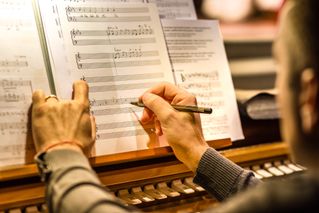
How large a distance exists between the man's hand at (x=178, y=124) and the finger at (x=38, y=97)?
33 centimetres

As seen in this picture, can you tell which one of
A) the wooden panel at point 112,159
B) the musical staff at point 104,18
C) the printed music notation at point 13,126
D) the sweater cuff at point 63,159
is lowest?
the wooden panel at point 112,159

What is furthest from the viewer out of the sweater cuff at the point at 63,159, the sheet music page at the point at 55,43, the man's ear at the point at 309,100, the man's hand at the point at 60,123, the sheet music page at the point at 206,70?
the sheet music page at the point at 206,70

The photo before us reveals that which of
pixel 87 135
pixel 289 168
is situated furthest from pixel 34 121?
pixel 289 168

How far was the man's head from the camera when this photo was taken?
3.02ft

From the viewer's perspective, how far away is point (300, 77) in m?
0.96

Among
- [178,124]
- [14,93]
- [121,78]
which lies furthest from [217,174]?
[14,93]

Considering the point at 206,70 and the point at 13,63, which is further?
the point at 206,70

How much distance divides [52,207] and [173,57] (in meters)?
0.81

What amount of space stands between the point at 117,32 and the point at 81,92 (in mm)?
294

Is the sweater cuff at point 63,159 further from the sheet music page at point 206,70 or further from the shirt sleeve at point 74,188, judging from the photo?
the sheet music page at point 206,70

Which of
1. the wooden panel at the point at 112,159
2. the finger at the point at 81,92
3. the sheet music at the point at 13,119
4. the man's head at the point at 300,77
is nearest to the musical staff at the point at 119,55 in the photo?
the finger at the point at 81,92

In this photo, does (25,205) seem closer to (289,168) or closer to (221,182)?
(221,182)

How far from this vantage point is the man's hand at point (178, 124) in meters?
1.47

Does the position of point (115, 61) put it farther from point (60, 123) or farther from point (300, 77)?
point (300, 77)
